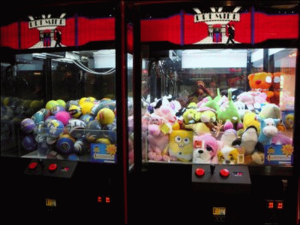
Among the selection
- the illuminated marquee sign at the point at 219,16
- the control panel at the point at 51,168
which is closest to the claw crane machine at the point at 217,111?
the illuminated marquee sign at the point at 219,16

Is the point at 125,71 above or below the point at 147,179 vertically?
above

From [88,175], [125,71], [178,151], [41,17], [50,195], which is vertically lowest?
[50,195]

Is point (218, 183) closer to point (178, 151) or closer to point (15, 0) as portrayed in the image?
point (178, 151)

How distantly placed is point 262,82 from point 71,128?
47.2 inches

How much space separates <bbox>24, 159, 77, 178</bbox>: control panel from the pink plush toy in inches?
28.7

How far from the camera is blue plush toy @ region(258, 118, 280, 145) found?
182 centimetres

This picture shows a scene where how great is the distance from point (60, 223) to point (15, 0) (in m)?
1.39

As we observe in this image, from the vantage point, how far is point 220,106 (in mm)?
1959

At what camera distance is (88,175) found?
1.96 m

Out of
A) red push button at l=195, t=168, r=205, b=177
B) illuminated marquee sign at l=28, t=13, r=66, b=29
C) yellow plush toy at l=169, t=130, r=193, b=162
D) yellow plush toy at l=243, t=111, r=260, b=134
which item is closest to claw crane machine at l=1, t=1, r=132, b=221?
illuminated marquee sign at l=28, t=13, r=66, b=29

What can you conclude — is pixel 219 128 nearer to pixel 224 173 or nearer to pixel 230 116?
pixel 230 116

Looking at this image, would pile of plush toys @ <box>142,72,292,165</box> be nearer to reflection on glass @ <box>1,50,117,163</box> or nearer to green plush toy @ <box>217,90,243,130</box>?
green plush toy @ <box>217,90,243,130</box>

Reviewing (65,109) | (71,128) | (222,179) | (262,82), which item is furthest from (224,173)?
(65,109)

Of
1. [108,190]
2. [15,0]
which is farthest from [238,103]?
[15,0]
